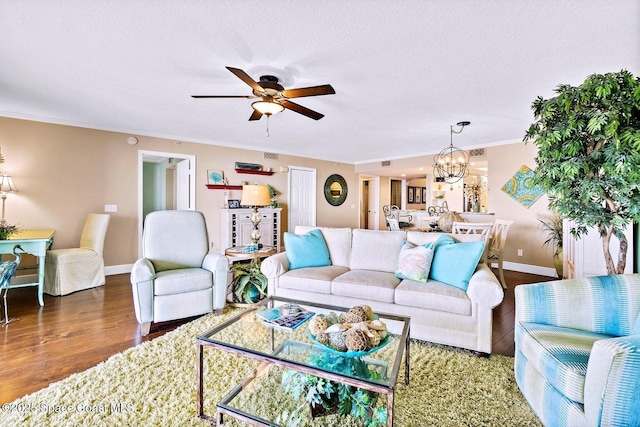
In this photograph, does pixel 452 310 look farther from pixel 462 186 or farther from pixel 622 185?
pixel 462 186

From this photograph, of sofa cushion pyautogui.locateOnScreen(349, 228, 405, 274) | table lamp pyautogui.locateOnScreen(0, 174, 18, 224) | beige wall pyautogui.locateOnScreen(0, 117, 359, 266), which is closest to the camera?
sofa cushion pyautogui.locateOnScreen(349, 228, 405, 274)

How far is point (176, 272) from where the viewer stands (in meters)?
2.70

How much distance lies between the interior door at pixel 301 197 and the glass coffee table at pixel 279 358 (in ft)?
16.6

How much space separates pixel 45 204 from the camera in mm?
3990

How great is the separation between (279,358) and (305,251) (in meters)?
1.73

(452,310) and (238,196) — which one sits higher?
(238,196)

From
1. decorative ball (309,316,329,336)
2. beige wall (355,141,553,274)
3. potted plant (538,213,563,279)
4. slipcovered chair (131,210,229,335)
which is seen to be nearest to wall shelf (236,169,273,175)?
slipcovered chair (131,210,229,335)

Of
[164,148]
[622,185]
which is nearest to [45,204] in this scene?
[164,148]

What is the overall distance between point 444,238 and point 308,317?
61.3 inches

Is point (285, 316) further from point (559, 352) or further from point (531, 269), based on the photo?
point (531, 269)

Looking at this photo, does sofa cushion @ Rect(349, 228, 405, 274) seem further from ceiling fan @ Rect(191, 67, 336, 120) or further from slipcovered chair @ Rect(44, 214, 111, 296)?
slipcovered chair @ Rect(44, 214, 111, 296)

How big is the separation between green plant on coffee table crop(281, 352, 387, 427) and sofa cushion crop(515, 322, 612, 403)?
2.55 feet

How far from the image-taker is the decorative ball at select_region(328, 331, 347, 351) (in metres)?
1.37

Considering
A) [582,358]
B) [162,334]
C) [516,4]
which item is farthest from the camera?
[162,334]
